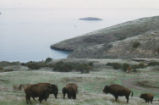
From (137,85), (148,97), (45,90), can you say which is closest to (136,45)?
(137,85)

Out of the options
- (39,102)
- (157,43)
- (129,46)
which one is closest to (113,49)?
(129,46)

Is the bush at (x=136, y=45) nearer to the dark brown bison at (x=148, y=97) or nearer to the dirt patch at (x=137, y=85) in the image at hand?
the dirt patch at (x=137, y=85)

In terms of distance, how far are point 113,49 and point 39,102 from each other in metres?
83.2

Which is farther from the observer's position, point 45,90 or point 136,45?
point 136,45

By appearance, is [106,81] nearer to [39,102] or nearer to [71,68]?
[71,68]

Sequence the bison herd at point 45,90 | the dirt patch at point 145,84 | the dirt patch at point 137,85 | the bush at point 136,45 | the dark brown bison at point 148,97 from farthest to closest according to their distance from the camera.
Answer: the bush at point 136,45, the dirt patch at point 145,84, the dirt patch at point 137,85, the dark brown bison at point 148,97, the bison herd at point 45,90

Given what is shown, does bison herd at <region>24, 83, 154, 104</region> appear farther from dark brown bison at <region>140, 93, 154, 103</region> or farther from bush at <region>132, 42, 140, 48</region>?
bush at <region>132, 42, 140, 48</region>

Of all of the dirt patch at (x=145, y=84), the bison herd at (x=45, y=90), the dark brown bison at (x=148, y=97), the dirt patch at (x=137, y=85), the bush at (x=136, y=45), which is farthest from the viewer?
the bush at (x=136, y=45)

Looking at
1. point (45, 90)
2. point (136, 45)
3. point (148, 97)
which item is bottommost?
point (148, 97)

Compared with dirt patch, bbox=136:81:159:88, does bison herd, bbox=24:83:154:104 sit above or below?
above

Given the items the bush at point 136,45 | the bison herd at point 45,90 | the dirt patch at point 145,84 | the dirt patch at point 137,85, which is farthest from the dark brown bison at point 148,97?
the bush at point 136,45

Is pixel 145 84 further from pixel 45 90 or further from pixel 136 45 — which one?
pixel 136 45

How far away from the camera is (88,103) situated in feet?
77.0

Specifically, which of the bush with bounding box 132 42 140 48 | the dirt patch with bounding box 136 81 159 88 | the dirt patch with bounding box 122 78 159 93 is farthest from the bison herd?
the bush with bounding box 132 42 140 48
